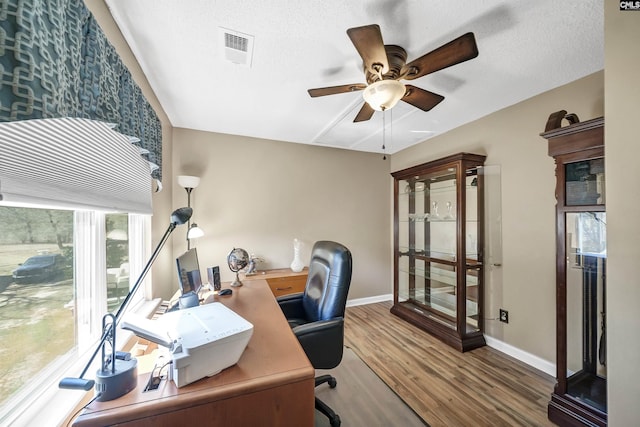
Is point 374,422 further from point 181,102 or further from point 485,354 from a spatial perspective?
point 181,102

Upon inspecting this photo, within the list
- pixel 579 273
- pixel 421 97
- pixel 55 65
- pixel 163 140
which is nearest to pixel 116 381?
pixel 55 65

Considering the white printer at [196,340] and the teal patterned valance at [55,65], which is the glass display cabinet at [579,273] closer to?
the white printer at [196,340]

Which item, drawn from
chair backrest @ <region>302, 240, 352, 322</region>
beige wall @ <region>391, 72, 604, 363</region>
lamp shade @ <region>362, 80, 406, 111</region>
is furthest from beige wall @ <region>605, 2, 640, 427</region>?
chair backrest @ <region>302, 240, 352, 322</region>

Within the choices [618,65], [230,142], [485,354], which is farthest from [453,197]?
[230,142]

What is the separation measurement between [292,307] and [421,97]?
1926mm

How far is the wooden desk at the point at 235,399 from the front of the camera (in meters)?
0.75

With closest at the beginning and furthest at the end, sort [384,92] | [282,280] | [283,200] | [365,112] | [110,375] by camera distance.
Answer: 1. [110,375]
2. [384,92]
3. [365,112]
4. [282,280]
5. [283,200]

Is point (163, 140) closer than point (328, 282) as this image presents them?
No

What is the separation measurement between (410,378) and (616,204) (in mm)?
1789

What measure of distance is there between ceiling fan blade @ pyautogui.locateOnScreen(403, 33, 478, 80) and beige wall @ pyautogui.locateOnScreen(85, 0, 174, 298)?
5.42 ft

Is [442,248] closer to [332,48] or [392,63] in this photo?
[392,63]

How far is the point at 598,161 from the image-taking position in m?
1.48

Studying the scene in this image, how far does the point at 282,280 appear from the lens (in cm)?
288

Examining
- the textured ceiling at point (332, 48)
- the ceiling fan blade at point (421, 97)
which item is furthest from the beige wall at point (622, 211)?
the ceiling fan blade at point (421, 97)
